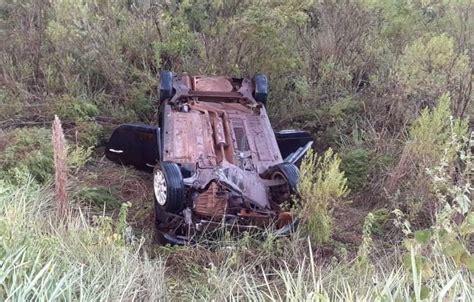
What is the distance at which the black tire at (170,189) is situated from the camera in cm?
488

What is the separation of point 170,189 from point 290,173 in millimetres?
1004

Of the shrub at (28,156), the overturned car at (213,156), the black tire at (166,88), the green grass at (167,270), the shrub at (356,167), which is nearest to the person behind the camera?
the green grass at (167,270)

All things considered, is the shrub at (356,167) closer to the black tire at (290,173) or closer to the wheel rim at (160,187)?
the black tire at (290,173)

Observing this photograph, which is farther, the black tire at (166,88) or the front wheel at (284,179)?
the black tire at (166,88)

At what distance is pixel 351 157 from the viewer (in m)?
6.53

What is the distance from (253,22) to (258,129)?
1584 millimetres

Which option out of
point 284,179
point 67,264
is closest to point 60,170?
point 67,264

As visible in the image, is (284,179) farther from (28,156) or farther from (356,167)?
(28,156)

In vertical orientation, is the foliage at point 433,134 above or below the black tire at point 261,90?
below

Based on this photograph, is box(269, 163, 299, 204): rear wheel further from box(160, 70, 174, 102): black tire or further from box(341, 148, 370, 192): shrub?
box(160, 70, 174, 102): black tire

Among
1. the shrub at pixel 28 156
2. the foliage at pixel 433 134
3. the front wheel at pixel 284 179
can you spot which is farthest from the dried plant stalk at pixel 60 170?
the foliage at pixel 433 134

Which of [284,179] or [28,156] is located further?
[28,156]

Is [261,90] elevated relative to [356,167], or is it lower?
elevated

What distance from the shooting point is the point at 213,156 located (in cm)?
559
